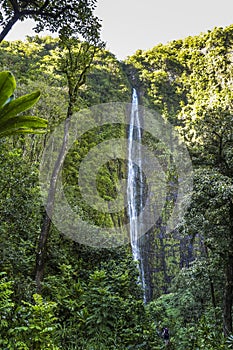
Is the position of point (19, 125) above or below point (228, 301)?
below

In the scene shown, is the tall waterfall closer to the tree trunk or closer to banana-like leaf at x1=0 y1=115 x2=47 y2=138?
the tree trunk

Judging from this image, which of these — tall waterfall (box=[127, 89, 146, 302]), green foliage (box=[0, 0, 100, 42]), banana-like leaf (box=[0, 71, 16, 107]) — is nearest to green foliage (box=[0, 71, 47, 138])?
banana-like leaf (box=[0, 71, 16, 107])

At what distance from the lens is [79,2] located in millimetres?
5840

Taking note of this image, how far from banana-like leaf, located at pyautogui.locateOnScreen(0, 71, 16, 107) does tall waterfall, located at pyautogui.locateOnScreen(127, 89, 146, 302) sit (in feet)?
50.8

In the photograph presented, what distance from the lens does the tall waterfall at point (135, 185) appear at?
17.3 meters

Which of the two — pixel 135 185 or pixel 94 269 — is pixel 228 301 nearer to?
pixel 94 269

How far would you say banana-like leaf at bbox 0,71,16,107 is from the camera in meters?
1.18

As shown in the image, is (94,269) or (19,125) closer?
(19,125)

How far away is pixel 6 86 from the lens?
120 cm

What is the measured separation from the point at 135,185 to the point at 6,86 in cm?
1858

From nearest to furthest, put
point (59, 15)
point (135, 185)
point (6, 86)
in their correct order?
point (6, 86), point (59, 15), point (135, 185)

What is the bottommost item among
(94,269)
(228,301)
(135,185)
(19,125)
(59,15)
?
(94,269)

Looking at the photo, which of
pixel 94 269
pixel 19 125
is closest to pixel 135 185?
pixel 94 269

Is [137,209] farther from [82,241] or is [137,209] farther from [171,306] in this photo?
[82,241]
